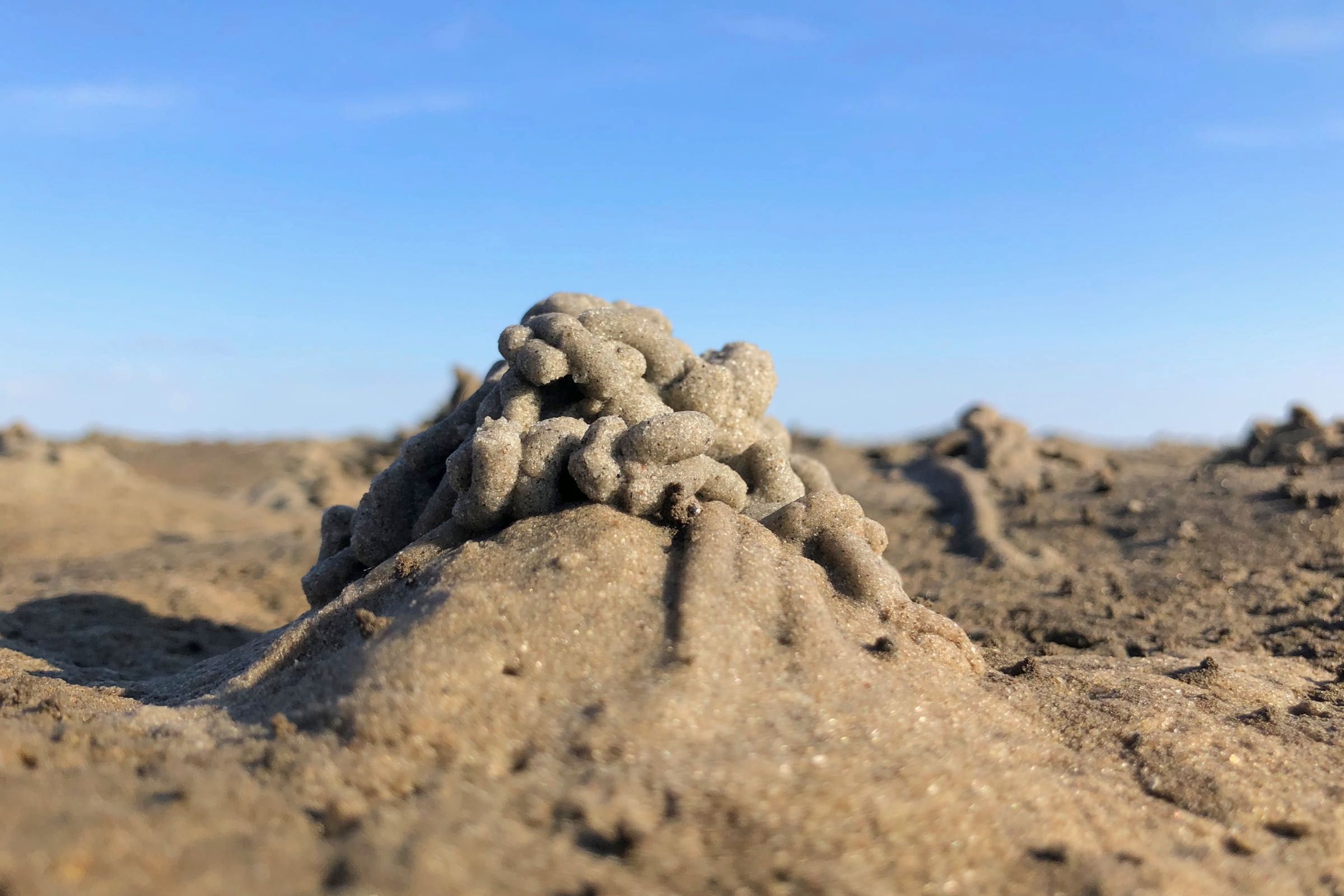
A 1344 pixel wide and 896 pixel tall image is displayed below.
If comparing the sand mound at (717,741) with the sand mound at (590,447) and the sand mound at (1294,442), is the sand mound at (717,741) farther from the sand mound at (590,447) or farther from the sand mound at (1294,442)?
the sand mound at (1294,442)

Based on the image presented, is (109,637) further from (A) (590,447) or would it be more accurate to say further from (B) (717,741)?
(B) (717,741)

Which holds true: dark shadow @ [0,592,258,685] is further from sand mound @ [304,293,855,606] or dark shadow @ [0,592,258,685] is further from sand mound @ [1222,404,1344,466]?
sand mound @ [1222,404,1344,466]

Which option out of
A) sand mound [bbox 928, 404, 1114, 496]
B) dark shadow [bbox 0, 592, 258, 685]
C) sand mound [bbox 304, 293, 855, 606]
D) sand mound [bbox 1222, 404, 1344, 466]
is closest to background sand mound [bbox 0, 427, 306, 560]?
dark shadow [bbox 0, 592, 258, 685]

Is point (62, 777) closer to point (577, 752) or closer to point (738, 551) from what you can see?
point (577, 752)

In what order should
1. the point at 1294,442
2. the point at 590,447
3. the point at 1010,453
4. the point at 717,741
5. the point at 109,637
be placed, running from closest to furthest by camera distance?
1. the point at 717,741
2. the point at 590,447
3. the point at 109,637
4. the point at 1294,442
5. the point at 1010,453

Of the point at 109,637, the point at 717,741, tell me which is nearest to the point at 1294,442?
the point at 717,741

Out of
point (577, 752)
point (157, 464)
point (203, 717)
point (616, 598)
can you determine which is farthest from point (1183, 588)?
point (157, 464)
